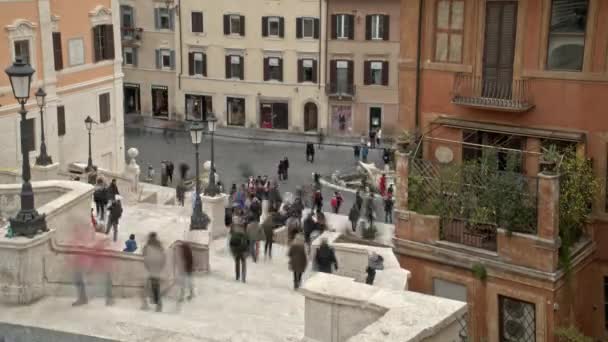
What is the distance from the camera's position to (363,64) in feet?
183

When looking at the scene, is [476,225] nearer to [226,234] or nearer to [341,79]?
[226,234]

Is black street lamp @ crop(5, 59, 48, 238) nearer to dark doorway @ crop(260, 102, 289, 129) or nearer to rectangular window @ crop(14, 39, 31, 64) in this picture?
rectangular window @ crop(14, 39, 31, 64)

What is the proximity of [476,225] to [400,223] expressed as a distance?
1.82 m

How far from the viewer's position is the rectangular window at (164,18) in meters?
60.6


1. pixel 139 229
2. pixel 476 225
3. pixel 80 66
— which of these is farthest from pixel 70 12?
pixel 476 225

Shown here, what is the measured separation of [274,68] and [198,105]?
618 centimetres

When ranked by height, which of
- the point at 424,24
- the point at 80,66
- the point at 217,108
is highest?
the point at 424,24

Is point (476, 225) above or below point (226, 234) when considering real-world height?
above

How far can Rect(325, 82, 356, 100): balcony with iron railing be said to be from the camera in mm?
56094

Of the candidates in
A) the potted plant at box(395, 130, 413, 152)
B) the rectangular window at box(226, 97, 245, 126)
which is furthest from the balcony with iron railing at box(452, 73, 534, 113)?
the rectangular window at box(226, 97, 245, 126)

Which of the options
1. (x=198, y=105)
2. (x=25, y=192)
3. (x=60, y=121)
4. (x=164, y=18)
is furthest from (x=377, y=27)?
(x=25, y=192)

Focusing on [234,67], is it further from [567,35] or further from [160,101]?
[567,35]

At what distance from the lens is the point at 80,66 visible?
131 feet

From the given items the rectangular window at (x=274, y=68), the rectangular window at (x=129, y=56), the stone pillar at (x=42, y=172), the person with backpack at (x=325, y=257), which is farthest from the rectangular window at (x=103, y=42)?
the person with backpack at (x=325, y=257)
